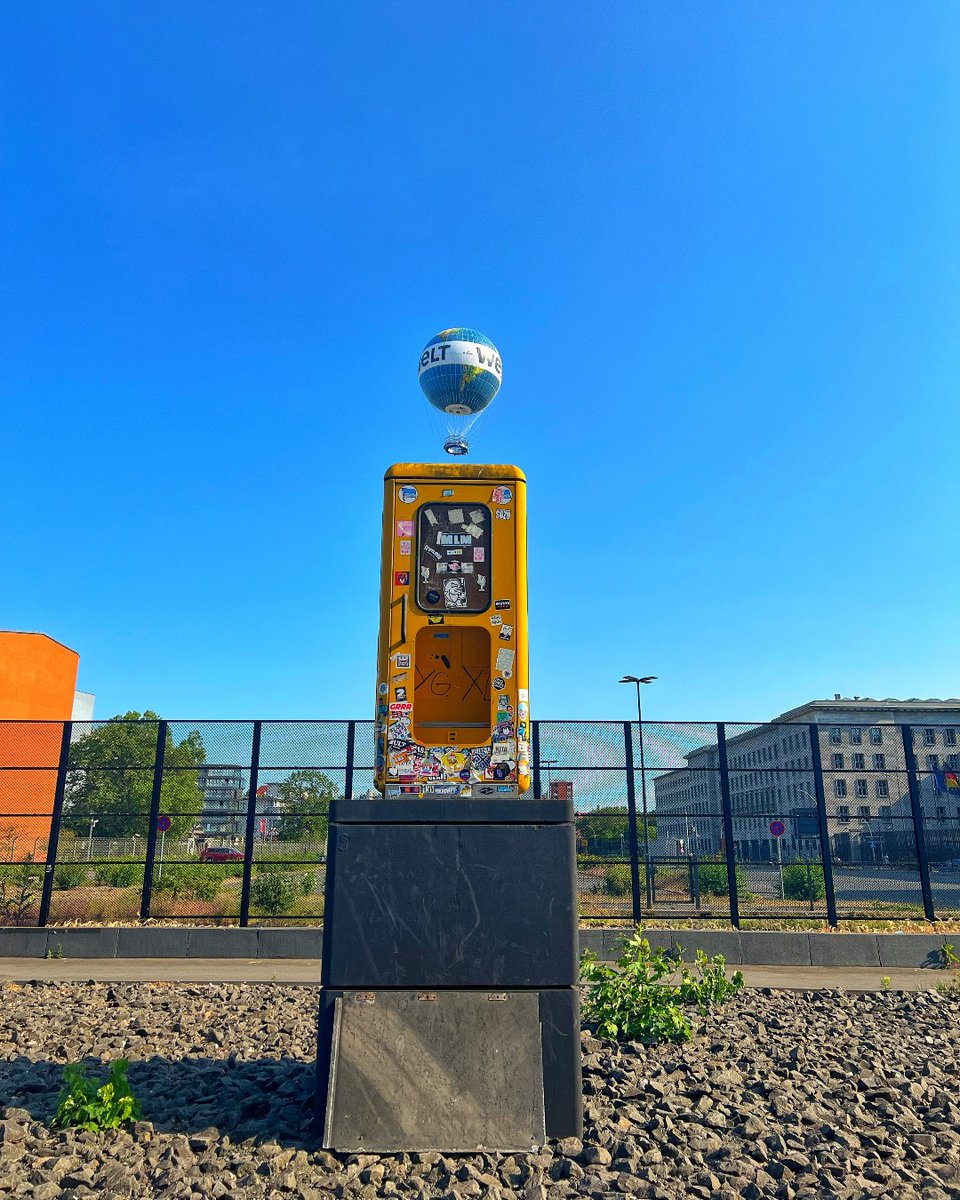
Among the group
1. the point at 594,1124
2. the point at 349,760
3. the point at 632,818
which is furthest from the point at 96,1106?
the point at 632,818

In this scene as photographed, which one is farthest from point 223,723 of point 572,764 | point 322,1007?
point 322,1007

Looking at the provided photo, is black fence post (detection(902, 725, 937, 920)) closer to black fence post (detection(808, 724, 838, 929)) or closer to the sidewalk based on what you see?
black fence post (detection(808, 724, 838, 929))

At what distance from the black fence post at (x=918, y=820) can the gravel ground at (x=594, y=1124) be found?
6576mm

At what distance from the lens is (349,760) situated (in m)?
11.7

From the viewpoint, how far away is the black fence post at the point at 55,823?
37.8 feet

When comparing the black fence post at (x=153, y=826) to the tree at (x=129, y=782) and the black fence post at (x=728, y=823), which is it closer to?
the tree at (x=129, y=782)

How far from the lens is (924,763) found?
13.4 metres

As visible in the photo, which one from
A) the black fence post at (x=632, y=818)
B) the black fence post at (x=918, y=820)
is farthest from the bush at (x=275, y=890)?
the black fence post at (x=918, y=820)

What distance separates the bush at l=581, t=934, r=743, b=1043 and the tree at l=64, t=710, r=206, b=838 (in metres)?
7.97

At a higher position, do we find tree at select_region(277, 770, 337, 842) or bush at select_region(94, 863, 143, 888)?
tree at select_region(277, 770, 337, 842)

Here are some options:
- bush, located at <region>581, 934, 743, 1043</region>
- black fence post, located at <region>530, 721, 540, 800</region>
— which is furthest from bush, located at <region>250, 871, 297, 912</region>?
bush, located at <region>581, 934, 743, 1043</region>

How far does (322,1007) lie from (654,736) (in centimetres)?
901

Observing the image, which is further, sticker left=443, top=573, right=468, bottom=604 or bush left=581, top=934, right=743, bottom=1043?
bush left=581, top=934, right=743, bottom=1043

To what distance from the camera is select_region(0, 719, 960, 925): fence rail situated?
1162cm
